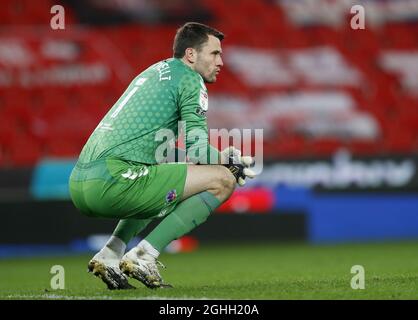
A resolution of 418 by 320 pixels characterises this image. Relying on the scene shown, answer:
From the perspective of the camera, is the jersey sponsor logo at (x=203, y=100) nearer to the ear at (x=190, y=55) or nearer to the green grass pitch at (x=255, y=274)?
the ear at (x=190, y=55)

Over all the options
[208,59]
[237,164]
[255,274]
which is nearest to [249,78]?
[255,274]

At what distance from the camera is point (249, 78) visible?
14.5 metres

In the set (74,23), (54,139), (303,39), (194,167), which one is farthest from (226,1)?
(194,167)

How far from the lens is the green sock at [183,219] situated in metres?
5.58

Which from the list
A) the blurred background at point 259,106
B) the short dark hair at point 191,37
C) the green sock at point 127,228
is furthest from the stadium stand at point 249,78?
the short dark hair at point 191,37

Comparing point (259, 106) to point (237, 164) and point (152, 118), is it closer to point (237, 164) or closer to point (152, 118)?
point (237, 164)

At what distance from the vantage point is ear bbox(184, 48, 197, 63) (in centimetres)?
578

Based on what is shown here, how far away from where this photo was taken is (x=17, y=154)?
12523mm

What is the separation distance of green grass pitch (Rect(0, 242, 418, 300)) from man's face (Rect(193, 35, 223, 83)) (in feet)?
4.17

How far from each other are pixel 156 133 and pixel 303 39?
9.99 m

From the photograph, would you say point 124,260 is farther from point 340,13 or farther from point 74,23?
point 340,13

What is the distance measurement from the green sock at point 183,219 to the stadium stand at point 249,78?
6.26 m

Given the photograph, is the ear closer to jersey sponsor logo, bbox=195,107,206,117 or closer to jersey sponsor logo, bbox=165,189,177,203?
jersey sponsor logo, bbox=195,107,206,117
